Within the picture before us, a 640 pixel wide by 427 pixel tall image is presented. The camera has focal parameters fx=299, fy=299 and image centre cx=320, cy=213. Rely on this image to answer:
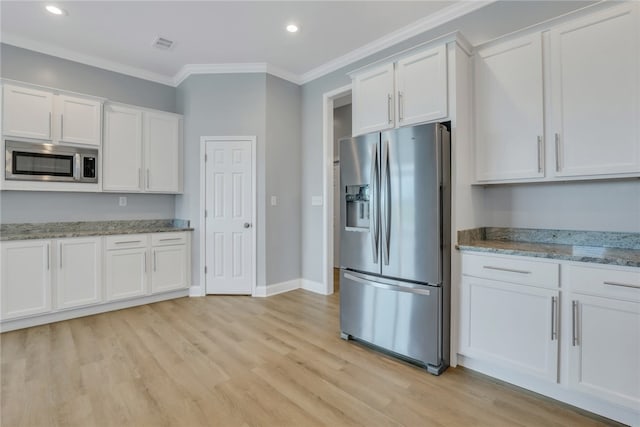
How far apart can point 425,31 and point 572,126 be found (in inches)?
67.3

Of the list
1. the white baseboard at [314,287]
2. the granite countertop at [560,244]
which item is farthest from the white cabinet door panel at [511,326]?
the white baseboard at [314,287]

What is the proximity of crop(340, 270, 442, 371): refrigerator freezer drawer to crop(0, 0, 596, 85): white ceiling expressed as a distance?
238cm

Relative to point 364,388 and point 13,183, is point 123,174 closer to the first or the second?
point 13,183

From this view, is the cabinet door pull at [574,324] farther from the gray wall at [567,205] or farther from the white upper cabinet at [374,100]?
the white upper cabinet at [374,100]

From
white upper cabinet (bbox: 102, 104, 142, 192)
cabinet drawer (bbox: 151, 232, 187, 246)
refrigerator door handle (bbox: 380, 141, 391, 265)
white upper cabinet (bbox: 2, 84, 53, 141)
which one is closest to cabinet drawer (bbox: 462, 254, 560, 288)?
refrigerator door handle (bbox: 380, 141, 391, 265)

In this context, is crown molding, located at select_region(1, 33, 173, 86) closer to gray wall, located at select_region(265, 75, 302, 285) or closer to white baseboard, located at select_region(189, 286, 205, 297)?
gray wall, located at select_region(265, 75, 302, 285)

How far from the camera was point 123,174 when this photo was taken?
372cm

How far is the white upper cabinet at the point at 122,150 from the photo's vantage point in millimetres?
3598

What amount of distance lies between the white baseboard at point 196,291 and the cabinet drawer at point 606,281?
3.81 meters

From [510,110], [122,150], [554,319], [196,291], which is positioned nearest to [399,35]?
[510,110]

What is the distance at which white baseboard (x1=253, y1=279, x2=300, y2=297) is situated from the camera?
3.96 m

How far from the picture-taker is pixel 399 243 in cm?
231

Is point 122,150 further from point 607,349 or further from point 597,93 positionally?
point 607,349

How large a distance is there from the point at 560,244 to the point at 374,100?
186cm
